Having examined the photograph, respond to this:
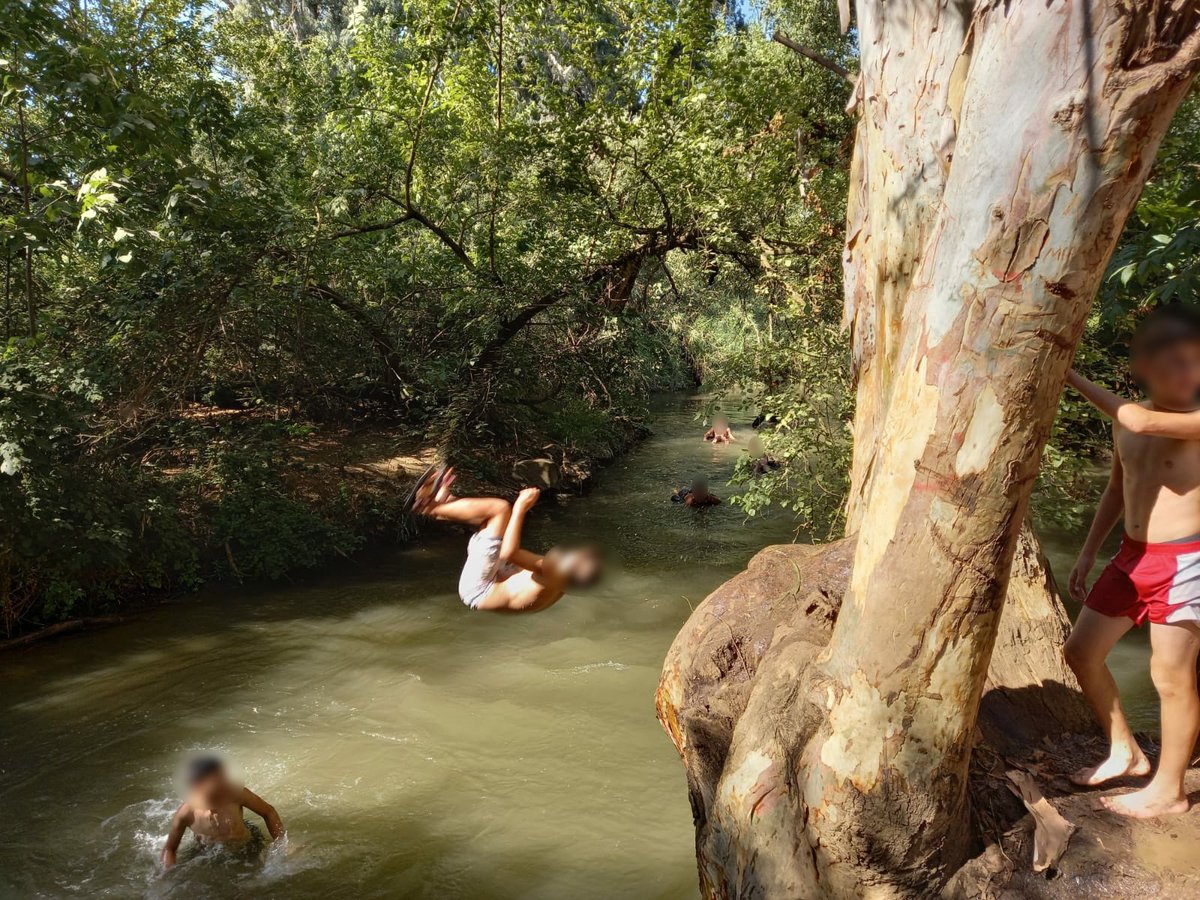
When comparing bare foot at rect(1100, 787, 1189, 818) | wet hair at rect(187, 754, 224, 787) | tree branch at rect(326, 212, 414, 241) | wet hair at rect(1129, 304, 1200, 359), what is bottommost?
wet hair at rect(187, 754, 224, 787)

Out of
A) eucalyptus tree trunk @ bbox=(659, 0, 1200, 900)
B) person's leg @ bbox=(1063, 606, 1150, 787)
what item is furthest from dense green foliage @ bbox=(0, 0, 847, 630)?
eucalyptus tree trunk @ bbox=(659, 0, 1200, 900)

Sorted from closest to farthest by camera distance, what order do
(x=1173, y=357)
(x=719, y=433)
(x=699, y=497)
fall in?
(x=1173, y=357) < (x=699, y=497) < (x=719, y=433)

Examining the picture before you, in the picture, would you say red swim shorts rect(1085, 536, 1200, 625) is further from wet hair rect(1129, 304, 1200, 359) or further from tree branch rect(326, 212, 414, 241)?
tree branch rect(326, 212, 414, 241)

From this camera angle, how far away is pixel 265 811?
4.98m

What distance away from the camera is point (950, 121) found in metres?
3.53

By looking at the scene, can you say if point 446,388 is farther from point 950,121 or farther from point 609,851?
point 950,121

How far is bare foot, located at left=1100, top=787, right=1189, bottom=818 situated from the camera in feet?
8.54

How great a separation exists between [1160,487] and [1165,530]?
0.47ft

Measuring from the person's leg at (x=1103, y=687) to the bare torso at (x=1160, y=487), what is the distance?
0.35m

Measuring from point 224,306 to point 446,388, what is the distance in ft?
10.1

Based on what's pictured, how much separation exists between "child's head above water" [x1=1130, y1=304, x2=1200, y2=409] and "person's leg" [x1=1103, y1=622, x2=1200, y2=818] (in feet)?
2.47

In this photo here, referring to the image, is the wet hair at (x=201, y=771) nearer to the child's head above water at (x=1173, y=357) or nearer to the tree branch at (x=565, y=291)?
the child's head above water at (x=1173, y=357)

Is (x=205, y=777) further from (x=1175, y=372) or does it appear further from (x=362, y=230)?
(x=362, y=230)

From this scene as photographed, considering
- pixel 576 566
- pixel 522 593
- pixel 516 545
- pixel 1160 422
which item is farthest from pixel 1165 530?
pixel 522 593
